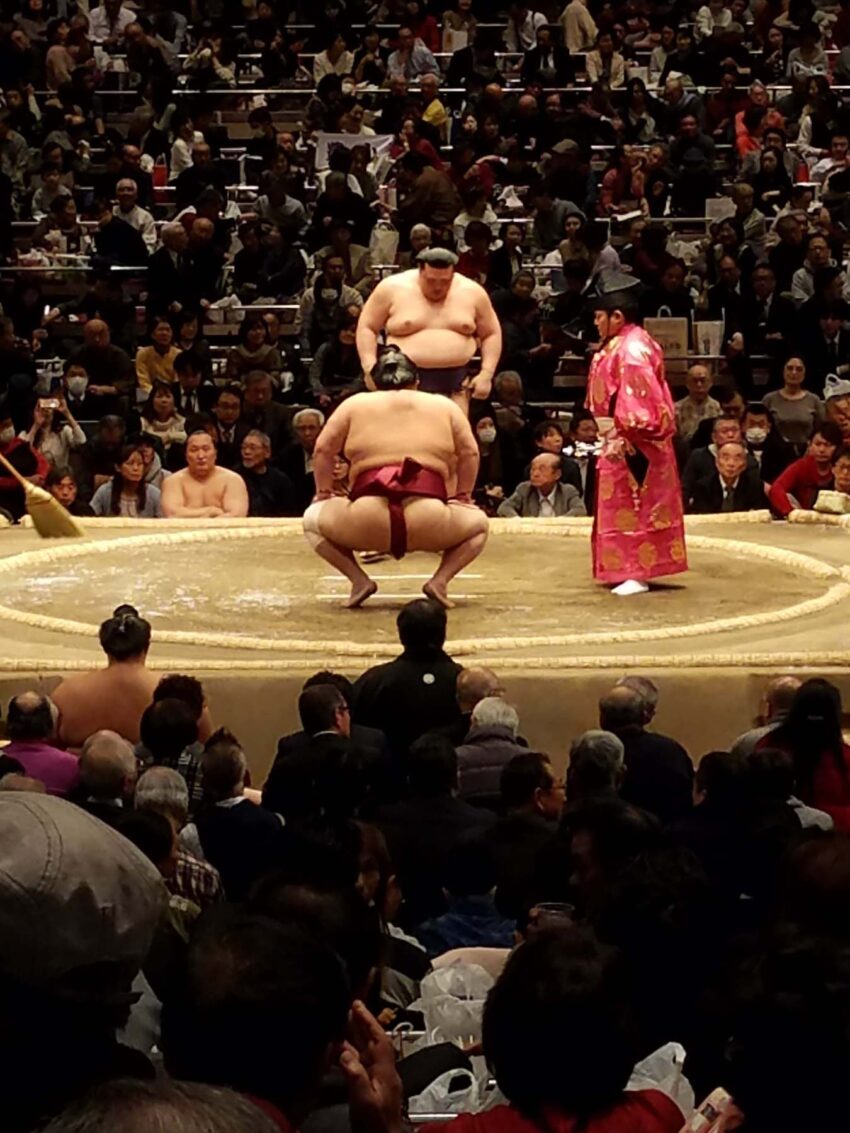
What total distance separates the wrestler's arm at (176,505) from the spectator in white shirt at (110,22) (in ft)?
16.4

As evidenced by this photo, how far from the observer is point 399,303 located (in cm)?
614

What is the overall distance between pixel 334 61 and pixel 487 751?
307 inches

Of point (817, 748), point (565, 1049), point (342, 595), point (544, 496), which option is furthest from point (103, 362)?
point (565, 1049)

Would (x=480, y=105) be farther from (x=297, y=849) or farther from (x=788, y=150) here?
(x=297, y=849)

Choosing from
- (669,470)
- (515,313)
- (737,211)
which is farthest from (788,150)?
(669,470)

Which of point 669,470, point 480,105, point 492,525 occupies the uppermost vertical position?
point 480,105

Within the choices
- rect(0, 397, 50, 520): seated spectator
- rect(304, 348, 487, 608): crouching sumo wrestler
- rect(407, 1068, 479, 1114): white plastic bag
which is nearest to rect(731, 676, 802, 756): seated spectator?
rect(304, 348, 487, 608): crouching sumo wrestler

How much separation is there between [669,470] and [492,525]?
132cm

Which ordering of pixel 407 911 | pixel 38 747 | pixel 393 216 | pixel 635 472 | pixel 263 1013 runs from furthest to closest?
pixel 393 216 → pixel 635 472 → pixel 38 747 → pixel 407 911 → pixel 263 1013

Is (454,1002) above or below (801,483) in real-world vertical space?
above

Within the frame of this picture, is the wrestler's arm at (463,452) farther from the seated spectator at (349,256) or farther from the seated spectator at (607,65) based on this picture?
the seated spectator at (607,65)

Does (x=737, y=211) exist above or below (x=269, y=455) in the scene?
above

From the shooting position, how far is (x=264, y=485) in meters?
6.96

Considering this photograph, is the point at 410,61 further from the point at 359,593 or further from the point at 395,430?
the point at 395,430
